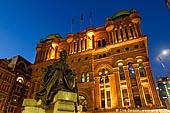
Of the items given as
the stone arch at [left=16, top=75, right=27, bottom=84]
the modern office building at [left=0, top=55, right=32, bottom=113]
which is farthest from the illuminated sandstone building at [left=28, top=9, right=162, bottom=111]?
the stone arch at [left=16, top=75, right=27, bottom=84]

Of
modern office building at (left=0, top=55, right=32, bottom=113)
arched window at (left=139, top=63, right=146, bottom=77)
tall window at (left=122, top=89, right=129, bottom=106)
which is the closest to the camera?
tall window at (left=122, top=89, right=129, bottom=106)

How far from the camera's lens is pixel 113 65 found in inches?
890

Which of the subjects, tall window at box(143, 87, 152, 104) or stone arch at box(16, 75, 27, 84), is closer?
tall window at box(143, 87, 152, 104)

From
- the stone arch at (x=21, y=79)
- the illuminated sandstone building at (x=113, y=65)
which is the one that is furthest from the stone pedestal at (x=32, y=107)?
the stone arch at (x=21, y=79)

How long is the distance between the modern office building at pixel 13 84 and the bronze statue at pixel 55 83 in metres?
26.3

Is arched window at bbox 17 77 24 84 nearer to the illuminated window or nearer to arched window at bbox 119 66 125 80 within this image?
the illuminated window

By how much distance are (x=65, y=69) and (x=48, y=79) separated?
85cm

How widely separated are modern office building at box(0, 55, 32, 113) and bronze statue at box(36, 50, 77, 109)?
2634 centimetres

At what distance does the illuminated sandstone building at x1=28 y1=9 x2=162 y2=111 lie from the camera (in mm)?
19812

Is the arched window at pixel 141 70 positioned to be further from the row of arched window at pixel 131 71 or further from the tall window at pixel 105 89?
the tall window at pixel 105 89

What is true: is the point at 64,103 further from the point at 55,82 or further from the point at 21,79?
the point at 21,79

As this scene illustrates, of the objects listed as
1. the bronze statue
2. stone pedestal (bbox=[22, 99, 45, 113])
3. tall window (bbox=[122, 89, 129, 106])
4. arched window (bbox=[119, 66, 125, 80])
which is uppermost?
arched window (bbox=[119, 66, 125, 80])

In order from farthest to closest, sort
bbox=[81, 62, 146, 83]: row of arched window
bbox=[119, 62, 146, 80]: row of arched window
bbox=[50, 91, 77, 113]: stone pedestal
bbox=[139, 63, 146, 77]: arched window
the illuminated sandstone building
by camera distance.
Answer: bbox=[81, 62, 146, 83]: row of arched window, bbox=[119, 62, 146, 80]: row of arched window, bbox=[139, 63, 146, 77]: arched window, the illuminated sandstone building, bbox=[50, 91, 77, 113]: stone pedestal

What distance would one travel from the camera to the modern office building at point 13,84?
95.4 ft
